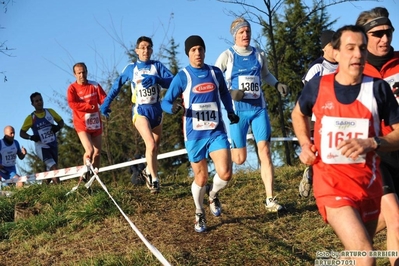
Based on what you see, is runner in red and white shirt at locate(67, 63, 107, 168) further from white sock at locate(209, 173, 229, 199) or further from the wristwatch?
the wristwatch

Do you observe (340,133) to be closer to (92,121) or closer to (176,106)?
(176,106)

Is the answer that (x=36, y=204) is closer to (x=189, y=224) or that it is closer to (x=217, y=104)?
(x=189, y=224)

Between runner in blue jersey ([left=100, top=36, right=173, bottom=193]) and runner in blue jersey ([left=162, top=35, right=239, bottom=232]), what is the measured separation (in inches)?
83.8

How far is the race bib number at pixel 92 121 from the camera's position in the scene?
34.6ft

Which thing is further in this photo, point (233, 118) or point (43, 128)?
point (43, 128)

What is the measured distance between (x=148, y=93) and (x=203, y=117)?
2.47m

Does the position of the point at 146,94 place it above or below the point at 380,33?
below

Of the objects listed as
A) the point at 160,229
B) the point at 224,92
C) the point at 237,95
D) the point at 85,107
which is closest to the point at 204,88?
the point at 224,92

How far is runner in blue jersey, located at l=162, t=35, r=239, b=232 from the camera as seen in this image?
699 cm

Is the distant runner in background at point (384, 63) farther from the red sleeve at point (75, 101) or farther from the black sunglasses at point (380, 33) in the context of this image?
the red sleeve at point (75, 101)

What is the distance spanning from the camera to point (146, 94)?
30.4ft

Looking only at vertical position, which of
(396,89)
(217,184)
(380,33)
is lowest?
(217,184)

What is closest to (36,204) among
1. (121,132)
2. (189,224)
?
(189,224)

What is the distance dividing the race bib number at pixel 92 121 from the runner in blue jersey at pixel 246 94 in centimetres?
340
